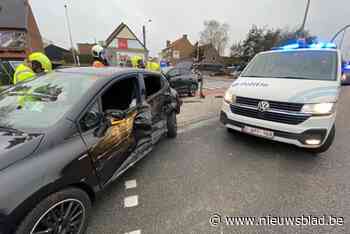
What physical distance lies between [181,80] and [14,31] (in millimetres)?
27426

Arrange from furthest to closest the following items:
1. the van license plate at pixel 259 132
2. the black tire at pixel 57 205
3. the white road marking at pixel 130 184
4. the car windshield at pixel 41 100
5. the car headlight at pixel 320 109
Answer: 1. the van license plate at pixel 259 132
2. the car headlight at pixel 320 109
3. the white road marking at pixel 130 184
4. the car windshield at pixel 41 100
5. the black tire at pixel 57 205

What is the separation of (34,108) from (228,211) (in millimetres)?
2454

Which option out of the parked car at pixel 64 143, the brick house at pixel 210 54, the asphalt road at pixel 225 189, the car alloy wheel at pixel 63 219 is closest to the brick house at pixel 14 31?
the parked car at pixel 64 143

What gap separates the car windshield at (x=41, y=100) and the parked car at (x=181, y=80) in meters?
7.08

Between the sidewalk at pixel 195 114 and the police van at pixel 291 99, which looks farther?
the sidewalk at pixel 195 114

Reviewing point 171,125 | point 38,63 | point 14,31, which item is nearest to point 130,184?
point 171,125

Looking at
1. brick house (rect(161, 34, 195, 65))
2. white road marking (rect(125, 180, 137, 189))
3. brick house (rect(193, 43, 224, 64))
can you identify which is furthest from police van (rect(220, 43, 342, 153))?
brick house (rect(161, 34, 195, 65))

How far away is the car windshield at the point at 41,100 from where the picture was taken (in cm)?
177

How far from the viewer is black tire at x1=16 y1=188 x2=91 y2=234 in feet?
4.26

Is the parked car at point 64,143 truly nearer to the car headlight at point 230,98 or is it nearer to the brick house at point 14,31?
the car headlight at point 230,98

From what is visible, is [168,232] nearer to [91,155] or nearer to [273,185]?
[91,155]

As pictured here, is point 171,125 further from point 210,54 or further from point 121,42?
point 210,54

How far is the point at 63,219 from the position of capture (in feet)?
5.16

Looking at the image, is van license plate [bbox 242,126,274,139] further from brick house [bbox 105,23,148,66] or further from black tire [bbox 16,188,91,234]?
brick house [bbox 105,23,148,66]
